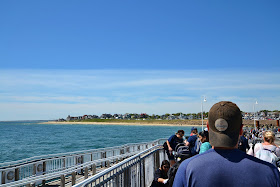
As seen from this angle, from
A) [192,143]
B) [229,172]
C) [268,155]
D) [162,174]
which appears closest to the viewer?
[229,172]

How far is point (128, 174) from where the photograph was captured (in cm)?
584

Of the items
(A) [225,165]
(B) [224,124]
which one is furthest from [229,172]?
(B) [224,124]

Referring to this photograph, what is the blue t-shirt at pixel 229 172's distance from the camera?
189 centimetres

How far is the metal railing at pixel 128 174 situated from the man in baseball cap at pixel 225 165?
1803 millimetres

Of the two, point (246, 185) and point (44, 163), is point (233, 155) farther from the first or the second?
point (44, 163)

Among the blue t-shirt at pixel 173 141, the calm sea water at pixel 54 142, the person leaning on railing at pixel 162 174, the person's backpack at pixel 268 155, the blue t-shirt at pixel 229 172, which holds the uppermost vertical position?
the blue t-shirt at pixel 229 172

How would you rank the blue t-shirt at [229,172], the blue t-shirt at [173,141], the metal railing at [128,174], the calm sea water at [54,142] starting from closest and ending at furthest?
the blue t-shirt at [229,172] → the metal railing at [128,174] → the blue t-shirt at [173,141] → the calm sea water at [54,142]

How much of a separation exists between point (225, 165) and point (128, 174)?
4.15 meters

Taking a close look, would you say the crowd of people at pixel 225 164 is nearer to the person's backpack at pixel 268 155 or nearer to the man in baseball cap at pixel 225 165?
the man in baseball cap at pixel 225 165

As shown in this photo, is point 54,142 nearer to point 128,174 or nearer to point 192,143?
point 192,143

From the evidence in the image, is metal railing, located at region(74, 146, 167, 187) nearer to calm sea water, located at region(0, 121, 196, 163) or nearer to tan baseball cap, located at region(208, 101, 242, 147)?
tan baseball cap, located at region(208, 101, 242, 147)

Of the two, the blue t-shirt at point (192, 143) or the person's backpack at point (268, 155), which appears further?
the blue t-shirt at point (192, 143)

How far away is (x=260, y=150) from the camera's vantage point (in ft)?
17.5

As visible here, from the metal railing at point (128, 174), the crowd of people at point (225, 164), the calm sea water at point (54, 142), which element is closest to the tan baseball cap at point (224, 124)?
the crowd of people at point (225, 164)
